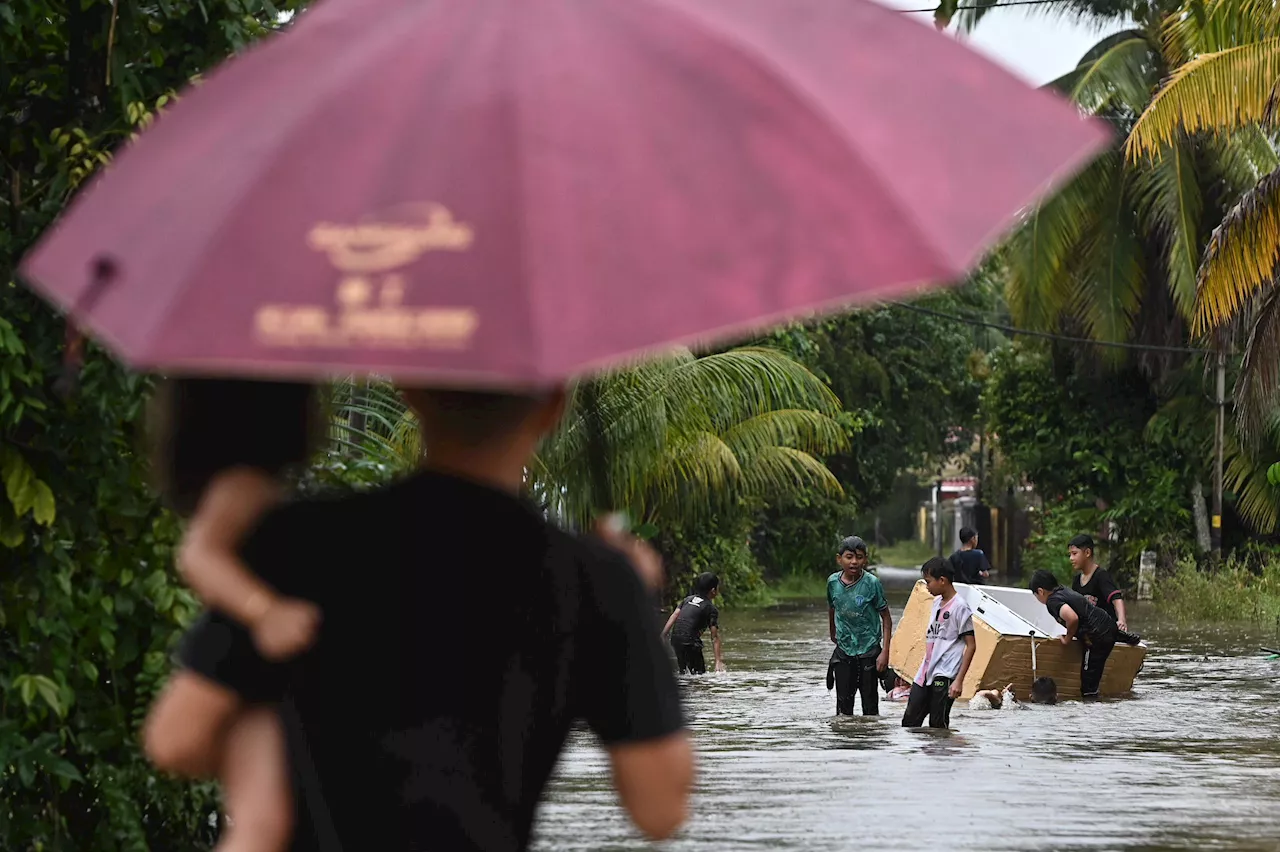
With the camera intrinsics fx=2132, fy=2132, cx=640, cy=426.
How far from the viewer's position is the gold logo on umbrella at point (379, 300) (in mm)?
2297

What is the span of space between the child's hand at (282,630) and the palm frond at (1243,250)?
1721cm

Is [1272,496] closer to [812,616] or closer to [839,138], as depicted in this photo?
[812,616]

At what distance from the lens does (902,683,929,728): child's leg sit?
50.1ft

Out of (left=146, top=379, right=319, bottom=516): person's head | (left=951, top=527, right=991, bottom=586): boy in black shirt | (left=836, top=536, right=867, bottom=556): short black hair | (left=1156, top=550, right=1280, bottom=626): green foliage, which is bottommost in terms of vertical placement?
(left=1156, top=550, right=1280, bottom=626): green foliage

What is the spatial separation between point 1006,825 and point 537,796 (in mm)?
7801

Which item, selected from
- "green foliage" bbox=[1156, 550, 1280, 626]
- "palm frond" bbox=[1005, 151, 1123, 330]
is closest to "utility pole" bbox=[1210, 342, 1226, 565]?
"green foliage" bbox=[1156, 550, 1280, 626]

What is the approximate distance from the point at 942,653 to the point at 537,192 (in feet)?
42.8

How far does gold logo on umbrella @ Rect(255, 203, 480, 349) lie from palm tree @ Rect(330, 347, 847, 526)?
283 inches

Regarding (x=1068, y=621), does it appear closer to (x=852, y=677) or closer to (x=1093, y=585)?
(x=1093, y=585)

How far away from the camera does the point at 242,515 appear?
8.78 feet

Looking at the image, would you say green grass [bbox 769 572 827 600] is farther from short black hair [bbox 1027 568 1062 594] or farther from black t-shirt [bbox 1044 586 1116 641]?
black t-shirt [bbox 1044 586 1116 641]

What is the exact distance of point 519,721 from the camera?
265cm

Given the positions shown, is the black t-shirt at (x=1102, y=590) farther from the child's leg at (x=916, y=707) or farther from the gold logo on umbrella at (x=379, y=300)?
the gold logo on umbrella at (x=379, y=300)

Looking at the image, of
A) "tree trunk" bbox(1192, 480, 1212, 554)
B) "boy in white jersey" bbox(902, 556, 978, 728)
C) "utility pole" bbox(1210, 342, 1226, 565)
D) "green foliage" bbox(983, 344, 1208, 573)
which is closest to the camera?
"boy in white jersey" bbox(902, 556, 978, 728)
